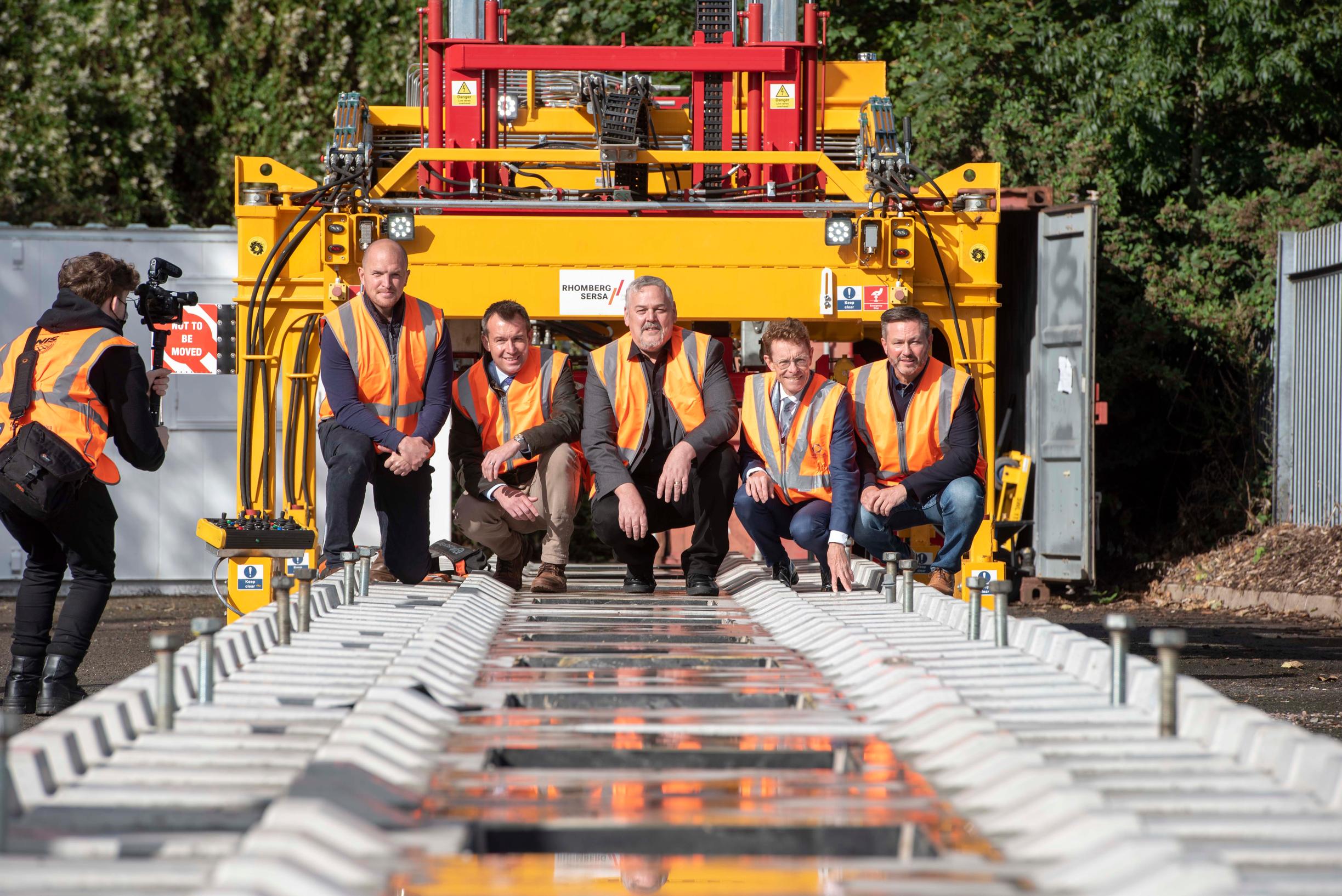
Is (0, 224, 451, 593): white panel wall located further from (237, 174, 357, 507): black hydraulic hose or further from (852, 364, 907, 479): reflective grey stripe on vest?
(852, 364, 907, 479): reflective grey stripe on vest

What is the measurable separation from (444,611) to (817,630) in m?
1.31

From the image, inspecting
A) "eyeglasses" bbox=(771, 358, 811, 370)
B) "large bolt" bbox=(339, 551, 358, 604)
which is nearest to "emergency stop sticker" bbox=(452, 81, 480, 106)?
"eyeglasses" bbox=(771, 358, 811, 370)

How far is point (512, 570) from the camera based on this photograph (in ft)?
24.0

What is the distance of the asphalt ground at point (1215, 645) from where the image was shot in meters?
7.58

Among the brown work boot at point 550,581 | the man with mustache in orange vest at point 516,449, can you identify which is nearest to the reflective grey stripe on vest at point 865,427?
the man with mustache in orange vest at point 516,449

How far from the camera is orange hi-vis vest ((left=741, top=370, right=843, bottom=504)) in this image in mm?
7090

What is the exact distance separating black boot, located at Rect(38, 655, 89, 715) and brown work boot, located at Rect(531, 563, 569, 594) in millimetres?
1968

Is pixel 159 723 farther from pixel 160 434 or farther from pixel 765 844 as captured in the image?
pixel 160 434

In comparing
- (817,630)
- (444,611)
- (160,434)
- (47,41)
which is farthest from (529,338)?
(47,41)

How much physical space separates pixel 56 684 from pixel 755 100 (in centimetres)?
499

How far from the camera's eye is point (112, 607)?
40.9 ft

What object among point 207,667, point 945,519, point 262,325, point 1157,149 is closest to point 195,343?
point 262,325

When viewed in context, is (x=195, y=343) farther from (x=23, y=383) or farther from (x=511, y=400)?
(x=23, y=383)

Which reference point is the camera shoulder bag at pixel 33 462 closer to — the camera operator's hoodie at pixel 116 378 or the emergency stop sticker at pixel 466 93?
the camera operator's hoodie at pixel 116 378
